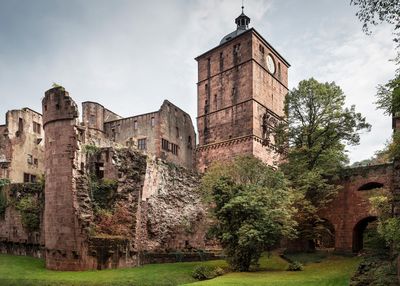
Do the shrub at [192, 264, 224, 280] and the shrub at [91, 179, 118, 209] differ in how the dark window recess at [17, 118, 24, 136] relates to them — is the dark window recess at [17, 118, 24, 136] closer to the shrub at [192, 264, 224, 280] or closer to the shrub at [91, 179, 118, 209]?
the shrub at [91, 179, 118, 209]

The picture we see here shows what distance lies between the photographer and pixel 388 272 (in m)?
13.0

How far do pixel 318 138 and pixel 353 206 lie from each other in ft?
18.3

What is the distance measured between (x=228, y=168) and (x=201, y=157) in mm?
18698

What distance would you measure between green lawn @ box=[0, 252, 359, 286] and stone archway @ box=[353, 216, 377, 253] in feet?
19.8

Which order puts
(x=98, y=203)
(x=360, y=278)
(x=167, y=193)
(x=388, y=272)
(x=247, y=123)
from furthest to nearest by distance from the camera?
(x=247, y=123) < (x=167, y=193) < (x=98, y=203) < (x=360, y=278) < (x=388, y=272)

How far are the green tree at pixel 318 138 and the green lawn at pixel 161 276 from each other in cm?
579

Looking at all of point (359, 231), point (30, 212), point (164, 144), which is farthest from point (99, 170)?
point (359, 231)

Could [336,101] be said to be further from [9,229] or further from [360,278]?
[9,229]

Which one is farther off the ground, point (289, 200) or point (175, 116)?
point (175, 116)

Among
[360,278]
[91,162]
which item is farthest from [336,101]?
[91,162]

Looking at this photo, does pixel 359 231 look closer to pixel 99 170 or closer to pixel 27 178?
pixel 99 170

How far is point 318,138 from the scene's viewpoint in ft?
89.7

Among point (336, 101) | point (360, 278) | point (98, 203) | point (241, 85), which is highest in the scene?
point (241, 85)

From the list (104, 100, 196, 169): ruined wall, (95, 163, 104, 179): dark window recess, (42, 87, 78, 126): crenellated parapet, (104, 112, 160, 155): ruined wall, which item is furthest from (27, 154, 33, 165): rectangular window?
(42, 87, 78, 126): crenellated parapet
